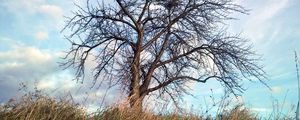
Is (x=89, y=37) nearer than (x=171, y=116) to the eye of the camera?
No

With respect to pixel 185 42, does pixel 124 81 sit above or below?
below

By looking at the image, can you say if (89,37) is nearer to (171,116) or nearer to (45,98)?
(171,116)

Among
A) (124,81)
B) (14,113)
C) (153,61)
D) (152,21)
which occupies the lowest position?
(14,113)

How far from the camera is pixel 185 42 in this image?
71.8 feet

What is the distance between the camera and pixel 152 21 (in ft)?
71.8

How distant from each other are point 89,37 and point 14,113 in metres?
12.7

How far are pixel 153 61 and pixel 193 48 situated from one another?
189 centimetres

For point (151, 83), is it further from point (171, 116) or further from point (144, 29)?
point (171, 116)

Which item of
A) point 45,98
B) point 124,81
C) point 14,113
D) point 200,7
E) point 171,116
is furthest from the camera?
point 200,7

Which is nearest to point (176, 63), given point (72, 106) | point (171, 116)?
point (171, 116)

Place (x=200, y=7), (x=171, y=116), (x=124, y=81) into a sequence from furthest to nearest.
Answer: (x=200, y=7)
(x=124, y=81)
(x=171, y=116)

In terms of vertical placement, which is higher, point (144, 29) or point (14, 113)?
point (144, 29)

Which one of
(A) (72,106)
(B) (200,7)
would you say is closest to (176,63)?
(B) (200,7)

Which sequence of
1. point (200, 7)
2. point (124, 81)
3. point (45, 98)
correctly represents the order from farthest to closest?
point (200, 7)
point (124, 81)
point (45, 98)
